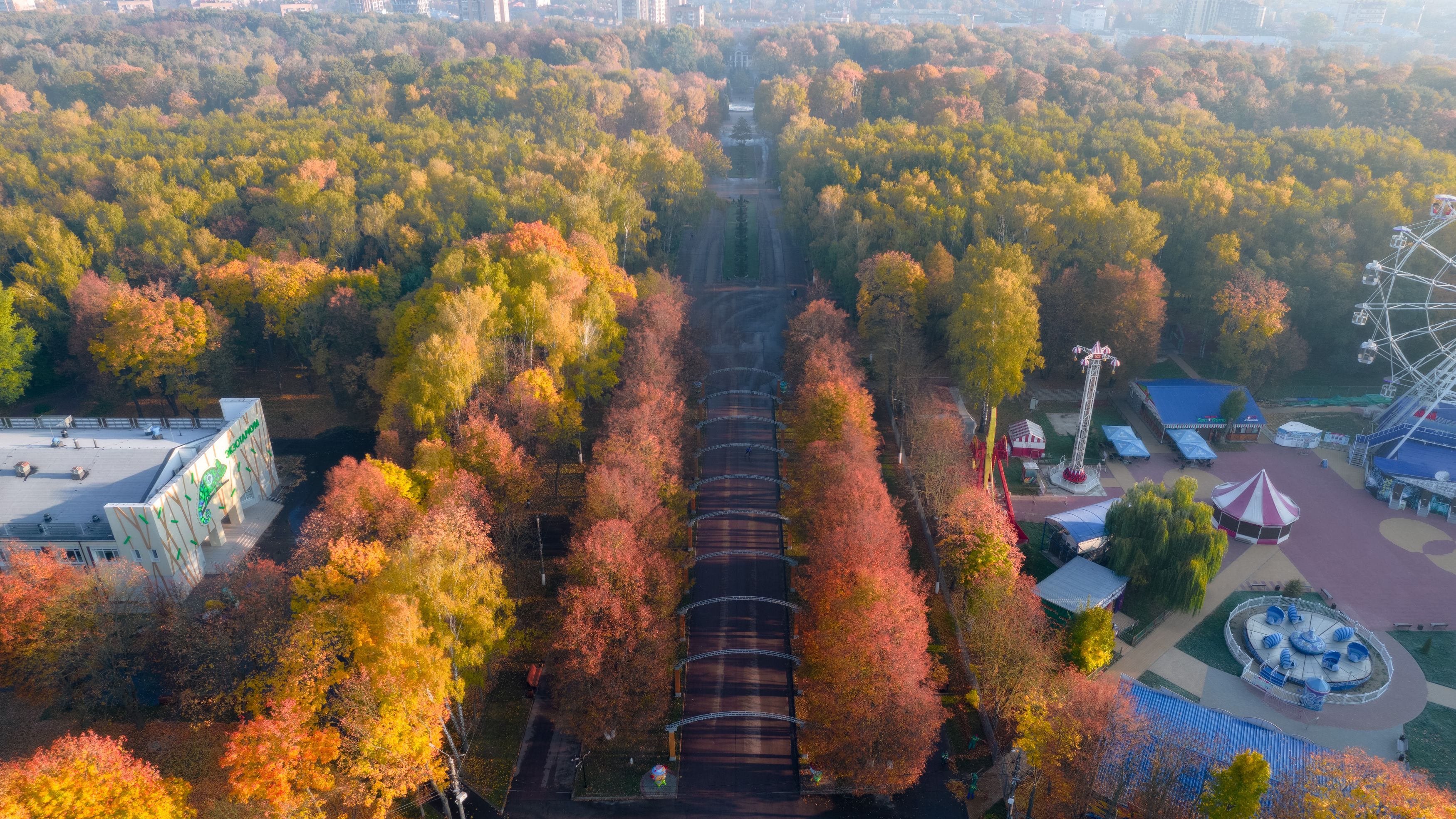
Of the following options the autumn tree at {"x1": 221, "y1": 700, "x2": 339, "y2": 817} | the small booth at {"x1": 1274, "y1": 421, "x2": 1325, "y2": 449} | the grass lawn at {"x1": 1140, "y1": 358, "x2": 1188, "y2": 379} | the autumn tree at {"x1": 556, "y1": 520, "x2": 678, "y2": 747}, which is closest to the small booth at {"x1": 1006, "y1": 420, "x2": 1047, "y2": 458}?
the small booth at {"x1": 1274, "y1": 421, "x2": 1325, "y2": 449}

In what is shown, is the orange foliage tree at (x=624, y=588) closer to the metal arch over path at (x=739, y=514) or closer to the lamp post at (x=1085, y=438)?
the metal arch over path at (x=739, y=514)

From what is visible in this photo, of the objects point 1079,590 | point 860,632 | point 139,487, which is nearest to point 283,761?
point 860,632

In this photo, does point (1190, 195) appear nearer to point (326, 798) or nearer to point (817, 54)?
point (326, 798)

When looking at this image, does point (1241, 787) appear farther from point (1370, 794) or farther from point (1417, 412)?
point (1417, 412)

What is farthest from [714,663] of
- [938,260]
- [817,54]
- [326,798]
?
[817,54]

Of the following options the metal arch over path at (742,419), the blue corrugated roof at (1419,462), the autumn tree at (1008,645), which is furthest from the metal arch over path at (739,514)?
the blue corrugated roof at (1419,462)

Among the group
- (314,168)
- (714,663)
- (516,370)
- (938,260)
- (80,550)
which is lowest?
(714,663)

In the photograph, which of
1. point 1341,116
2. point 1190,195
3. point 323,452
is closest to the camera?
point 323,452
